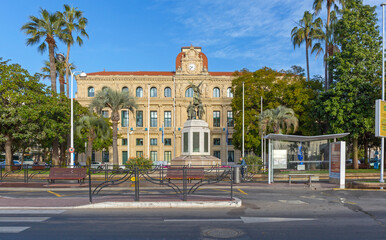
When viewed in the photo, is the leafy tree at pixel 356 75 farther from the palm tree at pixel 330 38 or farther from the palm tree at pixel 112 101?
the palm tree at pixel 112 101

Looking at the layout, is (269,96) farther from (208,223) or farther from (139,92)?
Result: (208,223)

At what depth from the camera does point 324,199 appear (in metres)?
13.0

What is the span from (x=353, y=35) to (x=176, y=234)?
3064 cm

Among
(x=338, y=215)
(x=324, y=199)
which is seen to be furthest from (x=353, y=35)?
(x=338, y=215)

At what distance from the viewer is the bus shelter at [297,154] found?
19.5 m

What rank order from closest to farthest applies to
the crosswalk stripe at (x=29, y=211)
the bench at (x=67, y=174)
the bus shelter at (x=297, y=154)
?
1. the crosswalk stripe at (x=29, y=211)
2. the bench at (x=67, y=174)
3. the bus shelter at (x=297, y=154)

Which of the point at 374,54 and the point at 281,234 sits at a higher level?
the point at 374,54

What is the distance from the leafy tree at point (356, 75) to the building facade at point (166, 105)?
3200cm

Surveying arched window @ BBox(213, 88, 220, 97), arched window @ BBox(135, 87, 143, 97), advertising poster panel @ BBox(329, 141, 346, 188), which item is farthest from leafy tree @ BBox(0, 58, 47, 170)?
arched window @ BBox(213, 88, 220, 97)

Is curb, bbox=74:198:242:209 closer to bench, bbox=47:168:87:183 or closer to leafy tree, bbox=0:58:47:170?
bench, bbox=47:168:87:183

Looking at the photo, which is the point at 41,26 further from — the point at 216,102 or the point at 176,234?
the point at 216,102

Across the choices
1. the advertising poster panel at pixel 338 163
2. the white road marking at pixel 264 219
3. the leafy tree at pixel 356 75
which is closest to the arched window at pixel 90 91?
the leafy tree at pixel 356 75

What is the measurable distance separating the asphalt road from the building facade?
171ft

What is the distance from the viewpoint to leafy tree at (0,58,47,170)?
27406 millimetres
